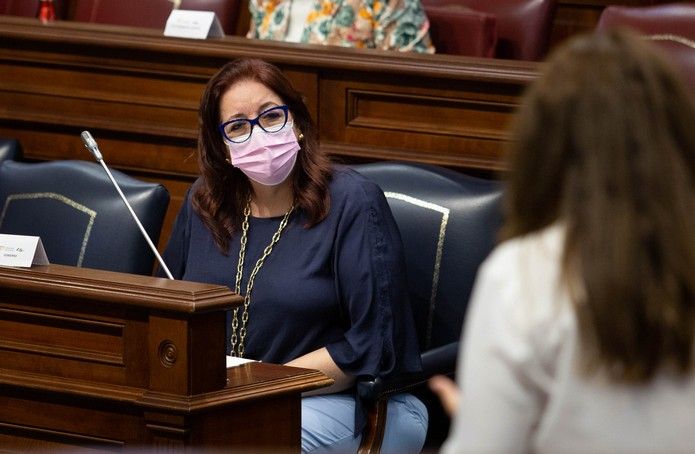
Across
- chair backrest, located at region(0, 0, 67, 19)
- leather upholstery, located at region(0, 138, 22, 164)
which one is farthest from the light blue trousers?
chair backrest, located at region(0, 0, 67, 19)

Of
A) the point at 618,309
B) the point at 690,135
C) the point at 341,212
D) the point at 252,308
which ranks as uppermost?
the point at 690,135

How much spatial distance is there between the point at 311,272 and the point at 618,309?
1504mm

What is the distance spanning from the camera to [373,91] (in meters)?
3.23

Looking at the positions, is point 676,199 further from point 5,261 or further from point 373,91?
point 373,91

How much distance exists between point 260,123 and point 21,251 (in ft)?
1.82

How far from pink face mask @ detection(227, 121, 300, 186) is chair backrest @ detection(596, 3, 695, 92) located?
3.76 feet

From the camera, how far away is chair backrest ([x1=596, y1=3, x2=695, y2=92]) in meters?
3.44

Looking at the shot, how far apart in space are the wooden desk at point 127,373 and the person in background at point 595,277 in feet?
3.35

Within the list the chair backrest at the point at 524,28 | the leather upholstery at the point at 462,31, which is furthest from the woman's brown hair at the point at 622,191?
the chair backrest at the point at 524,28

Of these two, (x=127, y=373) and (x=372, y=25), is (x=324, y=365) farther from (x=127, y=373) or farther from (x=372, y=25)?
(x=372, y=25)

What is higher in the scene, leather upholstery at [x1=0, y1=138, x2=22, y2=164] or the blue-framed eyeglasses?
the blue-framed eyeglasses

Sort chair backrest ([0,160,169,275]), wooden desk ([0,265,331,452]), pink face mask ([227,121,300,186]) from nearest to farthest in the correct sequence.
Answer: wooden desk ([0,265,331,452]), pink face mask ([227,121,300,186]), chair backrest ([0,160,169,275])

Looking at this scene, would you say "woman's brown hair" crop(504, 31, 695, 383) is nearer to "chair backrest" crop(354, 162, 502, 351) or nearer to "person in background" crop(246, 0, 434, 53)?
"chair backrest" crop(354, 162, 502, 351)

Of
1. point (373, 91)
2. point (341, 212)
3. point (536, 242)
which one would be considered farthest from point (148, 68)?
point (536, 242)
